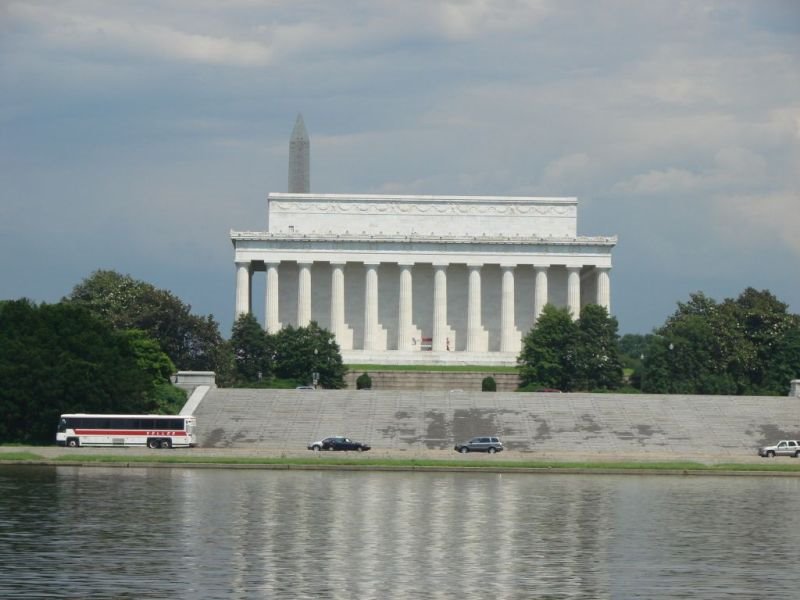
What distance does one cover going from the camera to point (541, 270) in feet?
382

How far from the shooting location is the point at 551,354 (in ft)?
320

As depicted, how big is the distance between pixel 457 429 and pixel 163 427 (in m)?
14.5

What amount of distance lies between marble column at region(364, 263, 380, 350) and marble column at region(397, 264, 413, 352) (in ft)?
5.87

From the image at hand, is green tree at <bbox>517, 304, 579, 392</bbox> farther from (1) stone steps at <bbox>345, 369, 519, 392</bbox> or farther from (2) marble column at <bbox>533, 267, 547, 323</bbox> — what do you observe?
(2) marble column at <bbox>533, 267, 547, 323</bbox>

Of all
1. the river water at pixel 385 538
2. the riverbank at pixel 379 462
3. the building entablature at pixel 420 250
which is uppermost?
the building entablature at pixel 420 250

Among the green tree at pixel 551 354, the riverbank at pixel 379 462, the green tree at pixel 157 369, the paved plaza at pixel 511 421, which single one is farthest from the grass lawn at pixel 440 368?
the riverbank at pixel 379 462

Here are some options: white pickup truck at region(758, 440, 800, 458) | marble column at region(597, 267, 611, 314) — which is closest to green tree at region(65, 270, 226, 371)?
marble column at region(597, 267, 611, 314)

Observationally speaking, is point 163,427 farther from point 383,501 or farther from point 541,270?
point 541,270

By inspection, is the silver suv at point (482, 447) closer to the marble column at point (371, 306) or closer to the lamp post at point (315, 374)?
the lamp post at point (315, 374)

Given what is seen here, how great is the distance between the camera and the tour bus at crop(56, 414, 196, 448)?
7019 cm

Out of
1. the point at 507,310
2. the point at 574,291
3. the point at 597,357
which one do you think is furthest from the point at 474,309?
the point at 597,357

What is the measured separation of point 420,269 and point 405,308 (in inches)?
184

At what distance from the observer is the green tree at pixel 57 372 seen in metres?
71.3

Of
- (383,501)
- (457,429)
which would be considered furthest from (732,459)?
(383,501)
